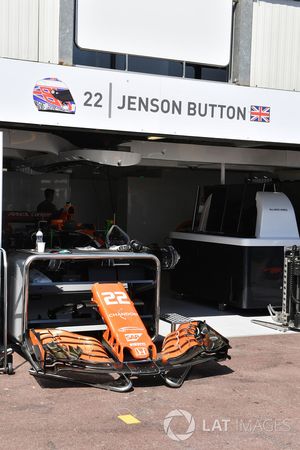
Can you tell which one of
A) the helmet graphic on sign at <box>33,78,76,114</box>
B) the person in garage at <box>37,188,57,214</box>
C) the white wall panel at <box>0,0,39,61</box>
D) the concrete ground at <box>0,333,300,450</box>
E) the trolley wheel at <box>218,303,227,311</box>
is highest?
the white wall panel at <box>0,0,39,61</box>

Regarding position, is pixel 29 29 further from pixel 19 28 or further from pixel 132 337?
pixel 132 337

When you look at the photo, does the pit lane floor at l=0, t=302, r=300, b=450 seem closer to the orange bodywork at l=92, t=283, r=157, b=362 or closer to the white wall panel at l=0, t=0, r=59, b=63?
the orange bodywork at l=92, t=283, r=157, b=362

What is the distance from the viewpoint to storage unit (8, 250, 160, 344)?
712 centimetres

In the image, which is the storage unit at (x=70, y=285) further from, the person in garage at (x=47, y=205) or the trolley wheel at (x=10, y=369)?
the person in garage at (x=47, y=205)

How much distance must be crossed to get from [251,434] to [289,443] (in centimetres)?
31

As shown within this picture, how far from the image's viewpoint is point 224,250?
10672mm

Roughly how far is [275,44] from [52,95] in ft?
14.3

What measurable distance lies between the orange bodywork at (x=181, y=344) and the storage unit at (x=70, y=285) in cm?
69

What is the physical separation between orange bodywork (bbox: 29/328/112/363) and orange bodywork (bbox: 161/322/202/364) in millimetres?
665

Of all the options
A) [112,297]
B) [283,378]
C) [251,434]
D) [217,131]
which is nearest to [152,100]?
[217,131]

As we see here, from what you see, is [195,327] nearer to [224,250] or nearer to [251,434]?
[251,434]

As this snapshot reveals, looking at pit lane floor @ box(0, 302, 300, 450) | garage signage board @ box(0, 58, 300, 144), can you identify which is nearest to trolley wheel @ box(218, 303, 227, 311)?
garage signage board @ box(0, 58, 300, 144)

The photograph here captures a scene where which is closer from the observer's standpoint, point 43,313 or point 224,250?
point 43,313

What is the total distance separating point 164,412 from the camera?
5.36m
